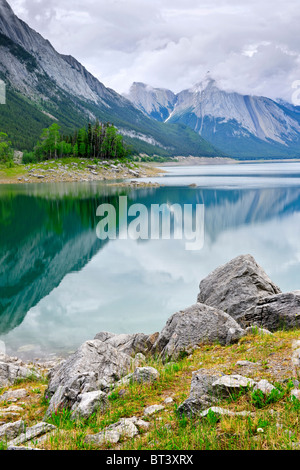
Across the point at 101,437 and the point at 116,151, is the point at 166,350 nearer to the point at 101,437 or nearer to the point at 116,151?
the point at 101,437

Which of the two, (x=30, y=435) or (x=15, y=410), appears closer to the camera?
(x=30, y=435)

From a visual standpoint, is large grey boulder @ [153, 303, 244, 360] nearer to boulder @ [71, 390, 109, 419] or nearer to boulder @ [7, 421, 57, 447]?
boulder @ [71, 390, 109, 419]

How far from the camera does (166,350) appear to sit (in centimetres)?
1242

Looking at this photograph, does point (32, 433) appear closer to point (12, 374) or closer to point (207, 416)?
point (207, 416)

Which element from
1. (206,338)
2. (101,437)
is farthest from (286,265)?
(101,437)

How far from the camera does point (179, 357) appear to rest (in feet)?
38.6

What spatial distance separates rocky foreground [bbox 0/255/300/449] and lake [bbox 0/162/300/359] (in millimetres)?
4941

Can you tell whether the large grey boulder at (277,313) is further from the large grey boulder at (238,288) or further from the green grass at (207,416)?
the green grass at (207,416)

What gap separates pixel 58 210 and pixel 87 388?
59490 millimetres

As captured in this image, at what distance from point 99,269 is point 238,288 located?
19.6 metres

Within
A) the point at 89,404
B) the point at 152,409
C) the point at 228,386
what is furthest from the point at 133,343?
the point at 228,386

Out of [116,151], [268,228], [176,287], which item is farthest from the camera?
[116,151]

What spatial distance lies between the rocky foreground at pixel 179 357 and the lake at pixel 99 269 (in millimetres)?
4941

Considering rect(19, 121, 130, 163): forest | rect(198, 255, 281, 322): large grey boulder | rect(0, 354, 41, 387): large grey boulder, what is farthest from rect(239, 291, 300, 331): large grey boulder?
rect(19, 121, 130, 163): forest
